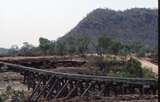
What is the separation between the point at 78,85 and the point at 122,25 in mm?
109001

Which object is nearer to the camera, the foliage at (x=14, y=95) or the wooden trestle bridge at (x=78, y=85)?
the wooden trestle bridge at (x=78, y=85)

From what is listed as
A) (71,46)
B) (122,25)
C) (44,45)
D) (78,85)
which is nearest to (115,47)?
(71,46)

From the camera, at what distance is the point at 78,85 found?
31.8 meters

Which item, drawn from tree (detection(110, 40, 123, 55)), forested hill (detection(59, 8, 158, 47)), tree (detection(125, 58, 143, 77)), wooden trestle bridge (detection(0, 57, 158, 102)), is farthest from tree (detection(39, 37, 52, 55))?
forested hill (detection(59, 8, 158, 47))

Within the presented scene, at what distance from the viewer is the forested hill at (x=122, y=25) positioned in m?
129

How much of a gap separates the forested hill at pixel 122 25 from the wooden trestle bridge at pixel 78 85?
288 ft

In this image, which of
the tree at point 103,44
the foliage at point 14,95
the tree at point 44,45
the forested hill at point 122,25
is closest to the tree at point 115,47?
the tree at point 103,44

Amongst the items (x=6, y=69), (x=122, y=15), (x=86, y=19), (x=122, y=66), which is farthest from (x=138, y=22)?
(x=6, y=69)

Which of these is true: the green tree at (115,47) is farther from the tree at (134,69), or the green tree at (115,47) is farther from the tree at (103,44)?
the tree at (134,69)

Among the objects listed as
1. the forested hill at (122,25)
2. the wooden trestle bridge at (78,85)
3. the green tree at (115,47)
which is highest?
the forested hill at (122,25)

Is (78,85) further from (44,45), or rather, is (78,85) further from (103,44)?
(44,45)

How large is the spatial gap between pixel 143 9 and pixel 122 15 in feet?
39.9

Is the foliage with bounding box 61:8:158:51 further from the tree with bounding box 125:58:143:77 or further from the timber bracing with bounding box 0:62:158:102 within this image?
the timber bracing with bounding box 0:62:158:102

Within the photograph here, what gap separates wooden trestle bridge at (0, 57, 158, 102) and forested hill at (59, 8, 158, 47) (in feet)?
288
